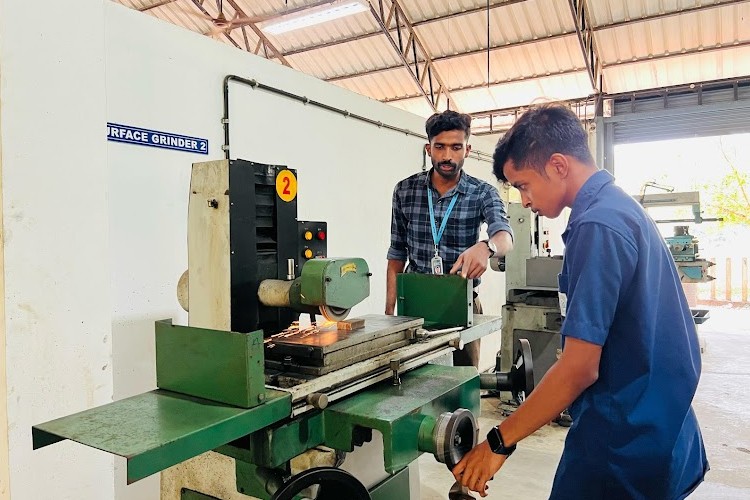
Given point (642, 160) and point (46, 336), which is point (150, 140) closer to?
point (46, 336)

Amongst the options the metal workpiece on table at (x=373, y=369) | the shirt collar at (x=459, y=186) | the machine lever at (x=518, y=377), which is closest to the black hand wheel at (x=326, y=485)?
the metal workpiece on table at (x=373, y=369)

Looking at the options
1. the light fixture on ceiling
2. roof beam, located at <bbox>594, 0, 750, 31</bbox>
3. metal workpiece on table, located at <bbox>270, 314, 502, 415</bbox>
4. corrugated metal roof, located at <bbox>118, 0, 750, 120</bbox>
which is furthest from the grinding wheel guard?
roof beam, located at <bbox>594, 0, 750, 31</bbox>

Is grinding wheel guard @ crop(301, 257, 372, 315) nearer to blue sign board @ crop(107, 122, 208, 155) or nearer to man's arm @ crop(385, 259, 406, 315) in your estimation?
man's arm @ crop(385, 259, 406, 315)

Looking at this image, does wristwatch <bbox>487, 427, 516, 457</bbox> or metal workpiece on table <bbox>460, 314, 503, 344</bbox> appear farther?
metal workpiece on table <bbox>460, 314, 503, 344</bbox>

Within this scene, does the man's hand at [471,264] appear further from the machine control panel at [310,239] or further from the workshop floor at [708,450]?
the workshop floor at [708,450]

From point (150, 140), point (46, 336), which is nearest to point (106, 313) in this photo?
point (46, 336)

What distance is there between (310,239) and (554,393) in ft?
2.08

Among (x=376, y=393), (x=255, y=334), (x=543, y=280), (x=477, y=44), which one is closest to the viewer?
(x=255, y=334)

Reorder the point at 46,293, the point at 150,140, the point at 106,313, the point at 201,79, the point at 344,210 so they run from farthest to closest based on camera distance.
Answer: the point at 344,210, the point at 201,79, the point at 150,140, the point at 106,313, the point at 46,293

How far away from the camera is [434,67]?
6734mm

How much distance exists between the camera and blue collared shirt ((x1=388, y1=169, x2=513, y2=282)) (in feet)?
6.64

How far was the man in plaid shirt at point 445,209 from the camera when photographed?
1979mm

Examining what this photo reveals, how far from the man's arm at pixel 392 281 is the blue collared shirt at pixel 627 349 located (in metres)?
0.99

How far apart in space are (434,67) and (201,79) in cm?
494
